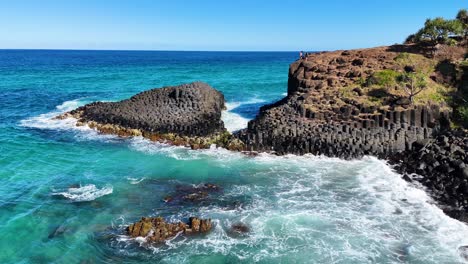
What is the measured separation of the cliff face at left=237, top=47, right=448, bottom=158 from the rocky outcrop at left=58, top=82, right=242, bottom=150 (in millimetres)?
3915

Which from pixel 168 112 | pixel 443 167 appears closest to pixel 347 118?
pixel 443 167

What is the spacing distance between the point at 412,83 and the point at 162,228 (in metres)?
29.9

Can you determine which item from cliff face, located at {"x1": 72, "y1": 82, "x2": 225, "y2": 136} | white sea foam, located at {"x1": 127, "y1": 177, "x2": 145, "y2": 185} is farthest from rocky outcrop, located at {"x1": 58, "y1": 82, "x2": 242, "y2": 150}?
white sea foam, located at {"x1": 127, "y1": 177, "x2": 145, "y2": 185}

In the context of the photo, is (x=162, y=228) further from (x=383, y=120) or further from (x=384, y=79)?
(x=384, y=79)

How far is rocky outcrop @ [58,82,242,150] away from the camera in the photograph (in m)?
38.2

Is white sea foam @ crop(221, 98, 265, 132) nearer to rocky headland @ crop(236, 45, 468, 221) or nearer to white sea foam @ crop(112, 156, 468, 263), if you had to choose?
rocky headland @ crop(236, 45, 468, 221)

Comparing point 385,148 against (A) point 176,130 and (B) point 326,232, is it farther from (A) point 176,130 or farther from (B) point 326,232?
(A) point 176,130

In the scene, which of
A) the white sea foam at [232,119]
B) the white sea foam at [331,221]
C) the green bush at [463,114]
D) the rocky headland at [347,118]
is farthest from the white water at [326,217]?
the white sea foam at [232,119]

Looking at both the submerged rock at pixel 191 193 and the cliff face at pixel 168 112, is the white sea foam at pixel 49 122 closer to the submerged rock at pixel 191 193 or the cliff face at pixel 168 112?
the cliff face at pixel 168 112

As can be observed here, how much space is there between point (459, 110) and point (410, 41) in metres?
20.8

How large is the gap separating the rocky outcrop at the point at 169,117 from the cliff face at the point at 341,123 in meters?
3.92

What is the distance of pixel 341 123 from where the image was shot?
3594cm

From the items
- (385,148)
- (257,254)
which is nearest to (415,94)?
(385,148)

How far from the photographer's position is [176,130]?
39.7m
